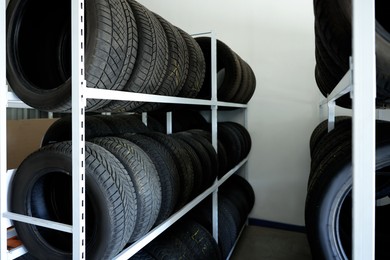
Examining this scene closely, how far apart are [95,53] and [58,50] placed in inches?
21.5

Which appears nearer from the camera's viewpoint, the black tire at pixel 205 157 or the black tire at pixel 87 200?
the black tire at pixel 87 200

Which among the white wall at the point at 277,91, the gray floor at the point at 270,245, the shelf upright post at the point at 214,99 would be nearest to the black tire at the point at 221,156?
the shelf upright post at the point at 214,99

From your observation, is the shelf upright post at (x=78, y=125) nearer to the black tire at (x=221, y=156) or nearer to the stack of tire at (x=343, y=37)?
the stack of tire at (x=343, y=37)

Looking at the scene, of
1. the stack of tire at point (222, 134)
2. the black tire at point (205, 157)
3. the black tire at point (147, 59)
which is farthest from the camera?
the stack of tire at point (222, 134)

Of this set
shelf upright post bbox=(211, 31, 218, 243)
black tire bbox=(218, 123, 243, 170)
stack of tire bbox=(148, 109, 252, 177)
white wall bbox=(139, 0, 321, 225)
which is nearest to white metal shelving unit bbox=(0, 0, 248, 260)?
shelf upright post bbox=(211, 31, 218, 243)

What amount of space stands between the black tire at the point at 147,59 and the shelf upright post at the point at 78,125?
0.90 ft

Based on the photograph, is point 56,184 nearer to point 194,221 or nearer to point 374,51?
point 194,221

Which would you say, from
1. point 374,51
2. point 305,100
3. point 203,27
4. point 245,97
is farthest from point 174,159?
point 203,27

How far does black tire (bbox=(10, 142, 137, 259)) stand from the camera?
3.16 feet

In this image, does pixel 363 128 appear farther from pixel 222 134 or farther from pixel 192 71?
pixel 222 134

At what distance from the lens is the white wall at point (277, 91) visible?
10.1ft

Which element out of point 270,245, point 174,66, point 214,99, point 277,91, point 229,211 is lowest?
point 270,245

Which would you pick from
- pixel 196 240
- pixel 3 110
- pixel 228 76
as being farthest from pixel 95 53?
pixel 228 76

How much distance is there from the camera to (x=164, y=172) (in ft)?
4.49
